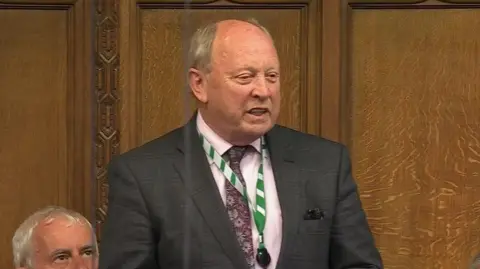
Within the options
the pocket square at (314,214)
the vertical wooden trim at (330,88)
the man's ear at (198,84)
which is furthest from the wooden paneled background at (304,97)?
the pocket square at (314,214)

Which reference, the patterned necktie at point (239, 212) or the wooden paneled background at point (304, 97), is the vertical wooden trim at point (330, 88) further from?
the patterned necktie at point (239, 212)

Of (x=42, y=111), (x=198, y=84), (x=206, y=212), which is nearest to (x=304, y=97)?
(x=42, y=111)

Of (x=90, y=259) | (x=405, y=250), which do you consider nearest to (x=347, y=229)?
(x=90, y=259)

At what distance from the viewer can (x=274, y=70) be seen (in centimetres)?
206

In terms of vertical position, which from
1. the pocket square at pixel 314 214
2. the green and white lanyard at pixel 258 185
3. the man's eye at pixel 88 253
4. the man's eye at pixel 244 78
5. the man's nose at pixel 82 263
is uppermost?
the man's eye at pixel 244 78

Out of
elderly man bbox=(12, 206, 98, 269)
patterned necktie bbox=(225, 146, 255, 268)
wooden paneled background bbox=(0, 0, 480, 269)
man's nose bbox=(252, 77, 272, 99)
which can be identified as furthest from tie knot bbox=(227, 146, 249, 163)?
wooden paneled background bbox=(0, 0, 480, 269)

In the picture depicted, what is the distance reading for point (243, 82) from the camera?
6.68 ft

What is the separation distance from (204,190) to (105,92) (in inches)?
38.1

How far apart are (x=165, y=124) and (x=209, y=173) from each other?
89 cm

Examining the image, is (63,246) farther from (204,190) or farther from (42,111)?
(42,111)

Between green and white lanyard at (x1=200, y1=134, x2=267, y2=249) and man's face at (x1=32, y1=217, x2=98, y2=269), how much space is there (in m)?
0.36

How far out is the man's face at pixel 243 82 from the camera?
2.03 meters

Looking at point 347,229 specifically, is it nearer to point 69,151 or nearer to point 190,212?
point 190,212

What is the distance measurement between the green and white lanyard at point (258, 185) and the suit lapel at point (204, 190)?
0.02 metres
